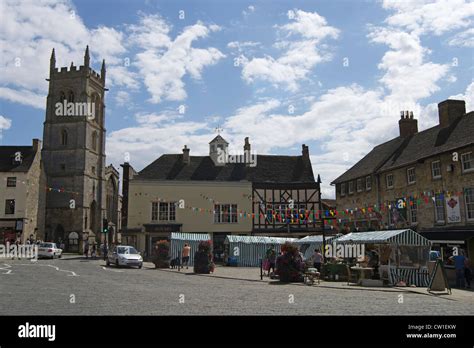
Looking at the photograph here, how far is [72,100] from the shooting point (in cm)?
6288

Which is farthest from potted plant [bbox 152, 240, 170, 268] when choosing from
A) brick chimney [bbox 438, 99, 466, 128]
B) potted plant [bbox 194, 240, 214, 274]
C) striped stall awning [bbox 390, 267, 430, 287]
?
brick chimney [bbox 438, 99, 466, 128]

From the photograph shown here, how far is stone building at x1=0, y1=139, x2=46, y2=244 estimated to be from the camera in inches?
1857

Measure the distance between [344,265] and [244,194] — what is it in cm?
2056

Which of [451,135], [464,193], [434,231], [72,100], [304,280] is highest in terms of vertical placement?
[72,100]

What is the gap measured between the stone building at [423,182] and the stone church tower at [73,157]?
37.5 m

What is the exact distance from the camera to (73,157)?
6025 cm

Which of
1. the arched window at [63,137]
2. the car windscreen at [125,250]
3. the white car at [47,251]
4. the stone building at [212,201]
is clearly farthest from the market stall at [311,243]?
the arched window at [63,137]

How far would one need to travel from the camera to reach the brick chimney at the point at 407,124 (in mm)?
31359

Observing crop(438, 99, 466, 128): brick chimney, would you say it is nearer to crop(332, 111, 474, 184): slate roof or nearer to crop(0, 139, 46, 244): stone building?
crop(332, 111, 474, 184): slate roof

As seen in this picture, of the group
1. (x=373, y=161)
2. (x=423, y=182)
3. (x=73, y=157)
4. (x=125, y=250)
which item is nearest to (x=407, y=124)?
(x=373, y=161)

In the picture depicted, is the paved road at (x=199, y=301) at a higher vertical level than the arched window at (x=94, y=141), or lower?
lower

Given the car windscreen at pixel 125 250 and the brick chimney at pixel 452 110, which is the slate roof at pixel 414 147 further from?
the car windscreen at pixel 125 250
